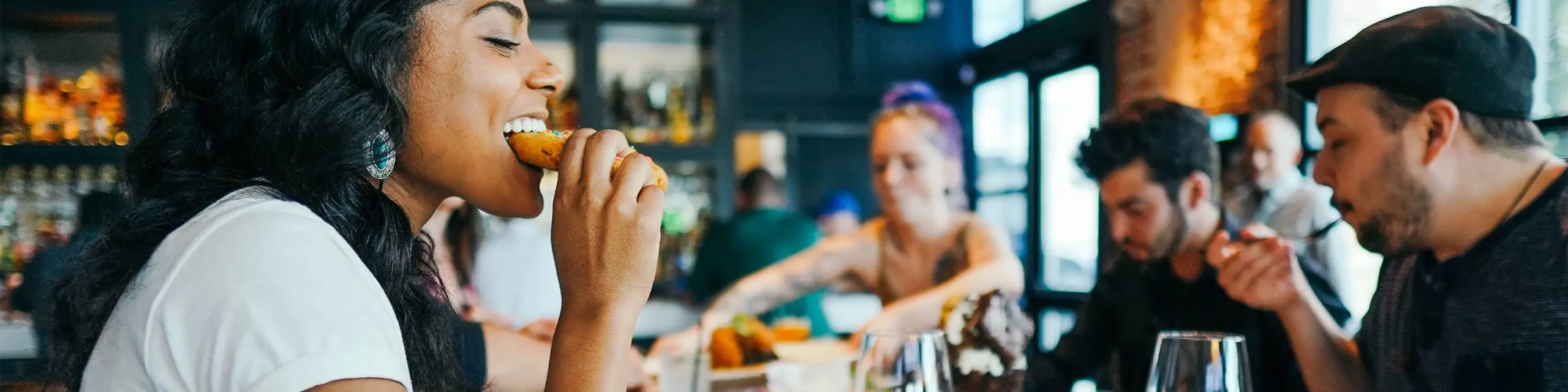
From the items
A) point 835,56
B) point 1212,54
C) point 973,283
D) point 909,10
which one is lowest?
point 973,283

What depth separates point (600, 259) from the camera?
92cm

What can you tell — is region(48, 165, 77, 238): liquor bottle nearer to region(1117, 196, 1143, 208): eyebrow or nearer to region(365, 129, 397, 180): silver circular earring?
region(365, 129, 397, 180): silver circular earring

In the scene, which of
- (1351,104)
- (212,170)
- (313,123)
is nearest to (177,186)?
(212,170)

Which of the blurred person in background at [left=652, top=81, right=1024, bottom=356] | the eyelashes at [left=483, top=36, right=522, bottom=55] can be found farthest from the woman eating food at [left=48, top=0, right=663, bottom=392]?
the blurred person in background at [left=652, top=81, right=1024, bottom=356]

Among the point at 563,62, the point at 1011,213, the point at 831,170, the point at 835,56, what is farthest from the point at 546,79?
the point at 831,170

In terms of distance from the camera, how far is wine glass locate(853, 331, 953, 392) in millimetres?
980

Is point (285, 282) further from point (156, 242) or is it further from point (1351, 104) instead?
point (1351, 104)

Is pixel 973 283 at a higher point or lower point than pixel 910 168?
lower

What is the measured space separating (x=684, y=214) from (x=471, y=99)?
3577 mm

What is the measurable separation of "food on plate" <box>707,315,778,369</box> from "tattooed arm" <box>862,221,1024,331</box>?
192 millimetres

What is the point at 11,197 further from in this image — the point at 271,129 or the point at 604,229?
the point at 604,229

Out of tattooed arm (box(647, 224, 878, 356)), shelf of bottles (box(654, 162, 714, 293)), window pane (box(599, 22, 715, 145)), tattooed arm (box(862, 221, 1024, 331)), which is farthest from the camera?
shelf of bottles (box(654, 162, 714, 293))

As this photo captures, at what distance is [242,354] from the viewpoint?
69 cm

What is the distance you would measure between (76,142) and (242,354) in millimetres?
3728
